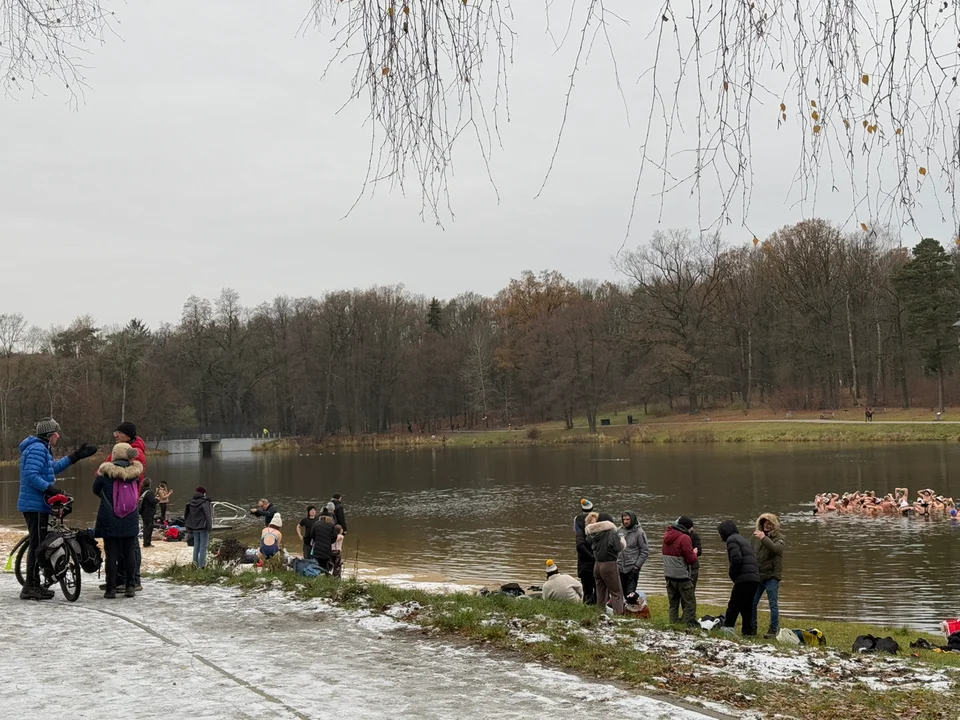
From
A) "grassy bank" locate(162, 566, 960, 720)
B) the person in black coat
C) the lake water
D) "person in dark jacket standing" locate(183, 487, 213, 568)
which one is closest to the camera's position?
"grassy bank" locate(162, 566, 960, 720)

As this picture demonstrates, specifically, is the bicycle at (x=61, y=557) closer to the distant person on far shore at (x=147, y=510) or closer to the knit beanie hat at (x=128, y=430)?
the knit beanie hat at (x=128, y=430)

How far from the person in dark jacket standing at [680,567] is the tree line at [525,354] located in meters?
41.4

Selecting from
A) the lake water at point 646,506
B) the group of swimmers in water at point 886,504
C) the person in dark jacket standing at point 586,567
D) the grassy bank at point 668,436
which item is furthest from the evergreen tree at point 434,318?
the person in dark jacket standing at point 586,567

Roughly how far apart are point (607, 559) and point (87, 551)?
590cm

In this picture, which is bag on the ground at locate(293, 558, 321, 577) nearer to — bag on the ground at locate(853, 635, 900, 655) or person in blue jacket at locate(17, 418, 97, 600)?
person in blue jacket at locate(17, 418, 97, 600)

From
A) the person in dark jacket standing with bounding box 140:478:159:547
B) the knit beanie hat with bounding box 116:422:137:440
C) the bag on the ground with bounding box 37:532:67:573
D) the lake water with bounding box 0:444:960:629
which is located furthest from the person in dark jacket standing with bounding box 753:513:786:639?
the person in dark jacket standing with bounding box 140:478:159:547

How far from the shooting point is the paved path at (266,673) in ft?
15.8

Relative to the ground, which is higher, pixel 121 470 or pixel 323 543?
pixel 121 470

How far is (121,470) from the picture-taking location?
8.17m

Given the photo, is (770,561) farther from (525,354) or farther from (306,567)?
(525,354)

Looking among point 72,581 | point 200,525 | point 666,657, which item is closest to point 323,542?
point 200,525

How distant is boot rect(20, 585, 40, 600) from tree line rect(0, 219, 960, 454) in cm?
4670

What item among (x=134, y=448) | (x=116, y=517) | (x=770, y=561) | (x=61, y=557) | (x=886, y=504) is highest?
(x=134, y=448)

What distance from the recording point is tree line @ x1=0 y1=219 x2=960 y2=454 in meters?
59.5
